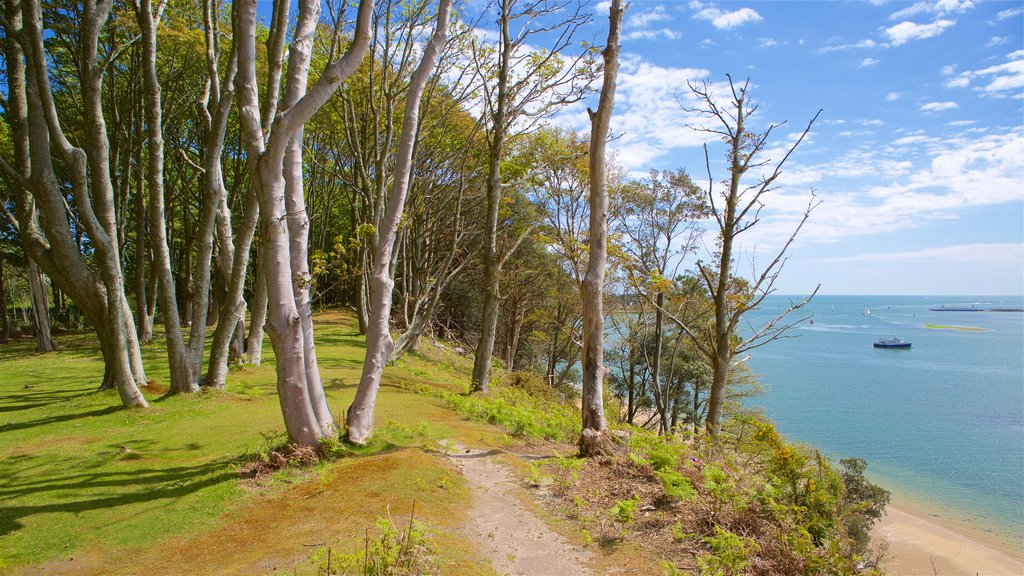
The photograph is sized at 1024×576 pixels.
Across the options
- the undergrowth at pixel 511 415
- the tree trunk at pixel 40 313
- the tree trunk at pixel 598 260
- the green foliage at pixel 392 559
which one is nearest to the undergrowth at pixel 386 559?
the green foliage at pixel 392 559

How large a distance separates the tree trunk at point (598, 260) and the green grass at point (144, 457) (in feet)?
6.10

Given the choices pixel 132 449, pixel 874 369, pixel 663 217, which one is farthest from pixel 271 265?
pixel 874 369

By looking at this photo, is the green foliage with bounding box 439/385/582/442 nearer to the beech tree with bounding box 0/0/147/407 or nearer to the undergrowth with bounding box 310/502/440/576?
the undergrowth with bounding box 310/502/440/576

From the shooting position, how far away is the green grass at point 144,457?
452 cm

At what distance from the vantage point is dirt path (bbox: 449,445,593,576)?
409 centimetres

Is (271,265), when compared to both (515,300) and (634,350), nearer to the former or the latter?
(515,300)

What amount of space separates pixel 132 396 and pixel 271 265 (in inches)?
183

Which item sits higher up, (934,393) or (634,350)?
(634,350)

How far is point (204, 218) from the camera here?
941 cm

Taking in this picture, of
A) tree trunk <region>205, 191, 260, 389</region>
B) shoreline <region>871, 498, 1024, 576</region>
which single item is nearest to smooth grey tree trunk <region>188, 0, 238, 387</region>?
tree trunk <region>205, 191, 260, 389</region>

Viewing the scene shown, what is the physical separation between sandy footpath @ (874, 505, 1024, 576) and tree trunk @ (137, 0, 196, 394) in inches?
709

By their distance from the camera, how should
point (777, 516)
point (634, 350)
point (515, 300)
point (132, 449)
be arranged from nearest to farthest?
point (777, 516)
point (132, 449)
point (515, 300)
point (634, 350)

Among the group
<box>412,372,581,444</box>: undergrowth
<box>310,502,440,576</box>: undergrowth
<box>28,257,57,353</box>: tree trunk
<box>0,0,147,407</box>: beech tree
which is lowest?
<box>412,372,581,444</box>: undergrowth

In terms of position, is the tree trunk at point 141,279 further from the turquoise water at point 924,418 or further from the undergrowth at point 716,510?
the turquoise water at point 924,418
